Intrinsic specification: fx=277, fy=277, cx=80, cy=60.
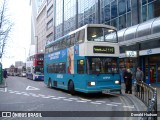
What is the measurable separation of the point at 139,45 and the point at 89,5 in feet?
53.7

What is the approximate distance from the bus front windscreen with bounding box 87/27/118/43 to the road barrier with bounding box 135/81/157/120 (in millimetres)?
3478

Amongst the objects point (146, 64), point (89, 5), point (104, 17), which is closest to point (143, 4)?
point (146, 64)

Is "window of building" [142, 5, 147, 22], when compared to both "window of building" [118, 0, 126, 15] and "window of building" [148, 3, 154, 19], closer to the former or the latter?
"window of building" [148, 3, 154, 19]

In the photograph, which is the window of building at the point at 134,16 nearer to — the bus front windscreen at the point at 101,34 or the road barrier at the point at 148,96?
the bus front windscreen at the point at 101,34

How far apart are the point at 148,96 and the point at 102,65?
4.99 metres

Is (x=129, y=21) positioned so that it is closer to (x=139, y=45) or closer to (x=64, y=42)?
(x=139, y=45)

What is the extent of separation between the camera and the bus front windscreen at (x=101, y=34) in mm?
16047

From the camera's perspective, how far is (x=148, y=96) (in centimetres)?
1157

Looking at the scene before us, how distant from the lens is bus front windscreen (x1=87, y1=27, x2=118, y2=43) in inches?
632

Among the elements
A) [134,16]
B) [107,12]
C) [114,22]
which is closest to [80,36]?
[134,16]

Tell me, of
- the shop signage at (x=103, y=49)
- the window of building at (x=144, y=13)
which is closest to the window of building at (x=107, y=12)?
the window of building at (x=144, y=13)

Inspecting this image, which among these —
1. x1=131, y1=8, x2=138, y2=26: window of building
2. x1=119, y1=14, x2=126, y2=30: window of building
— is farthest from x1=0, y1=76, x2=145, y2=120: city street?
x1=119, y1=14, x2=126, y2=30: window of building

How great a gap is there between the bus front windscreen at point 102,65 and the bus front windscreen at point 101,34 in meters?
1.16

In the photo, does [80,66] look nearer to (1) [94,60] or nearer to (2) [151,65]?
(1) [94,60]
